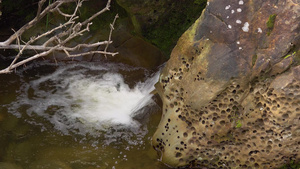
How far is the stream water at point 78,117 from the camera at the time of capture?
4.29 metres

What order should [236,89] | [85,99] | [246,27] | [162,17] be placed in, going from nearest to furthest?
[246,27] → [236,89] → [162,17] → [85,99]

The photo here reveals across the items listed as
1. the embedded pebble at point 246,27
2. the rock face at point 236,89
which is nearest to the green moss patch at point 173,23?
the rock face at point 236,89

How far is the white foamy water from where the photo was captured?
16.0ft

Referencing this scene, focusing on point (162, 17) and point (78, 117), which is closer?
point (78, 117)

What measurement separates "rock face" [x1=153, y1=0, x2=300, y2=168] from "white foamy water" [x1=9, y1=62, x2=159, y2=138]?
42.8 inches

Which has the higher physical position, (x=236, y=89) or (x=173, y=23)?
(x=173, y=23)

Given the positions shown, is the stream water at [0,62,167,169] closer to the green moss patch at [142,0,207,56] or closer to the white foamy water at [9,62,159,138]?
the white foamy water at [9,62,159,138]

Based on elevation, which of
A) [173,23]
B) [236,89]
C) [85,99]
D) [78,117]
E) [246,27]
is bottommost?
[78,117]

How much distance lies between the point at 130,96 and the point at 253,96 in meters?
2.31

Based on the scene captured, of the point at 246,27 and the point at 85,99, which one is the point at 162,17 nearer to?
the point at 85,99

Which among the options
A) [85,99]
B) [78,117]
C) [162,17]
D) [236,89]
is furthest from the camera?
[85,99]

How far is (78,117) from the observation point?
4.93 metres

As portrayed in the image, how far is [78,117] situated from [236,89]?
7.68ft

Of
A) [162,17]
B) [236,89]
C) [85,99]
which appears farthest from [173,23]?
[236,89]
